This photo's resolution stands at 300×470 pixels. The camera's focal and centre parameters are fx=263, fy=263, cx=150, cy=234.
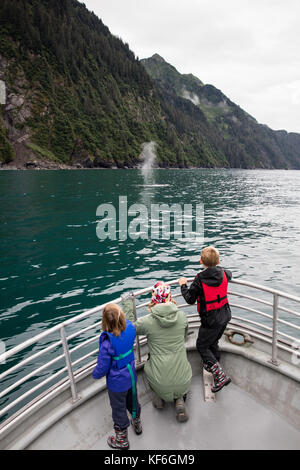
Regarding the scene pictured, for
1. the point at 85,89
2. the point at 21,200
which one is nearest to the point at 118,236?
the point at 21,200

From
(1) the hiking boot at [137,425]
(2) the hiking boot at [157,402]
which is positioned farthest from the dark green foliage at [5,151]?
(1) the hiking boot at [137,425]

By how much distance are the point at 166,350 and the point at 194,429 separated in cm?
131

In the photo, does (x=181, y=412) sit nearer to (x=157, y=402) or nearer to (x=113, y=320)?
(x=157, y=402)

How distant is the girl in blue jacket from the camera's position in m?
3.54

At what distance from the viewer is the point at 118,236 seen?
21.1 m

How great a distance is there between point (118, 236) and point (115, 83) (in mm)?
185855

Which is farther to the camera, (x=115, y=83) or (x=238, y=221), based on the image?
(x=115, y=83)

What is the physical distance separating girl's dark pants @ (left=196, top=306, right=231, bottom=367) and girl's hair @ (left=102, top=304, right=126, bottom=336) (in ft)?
5.22

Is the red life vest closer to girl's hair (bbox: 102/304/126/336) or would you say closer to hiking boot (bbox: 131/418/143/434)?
girl's hair (bbox: 102/304/126/336)

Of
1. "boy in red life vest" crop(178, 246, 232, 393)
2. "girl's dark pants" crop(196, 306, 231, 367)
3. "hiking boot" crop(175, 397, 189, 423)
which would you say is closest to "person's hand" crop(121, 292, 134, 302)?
"boy in red life vest" crop(178, 246, 232, 393)

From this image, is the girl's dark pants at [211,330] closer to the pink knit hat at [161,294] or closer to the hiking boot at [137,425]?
the pink knit hat at [161,294]

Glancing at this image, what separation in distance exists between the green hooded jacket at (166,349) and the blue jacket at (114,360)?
0.34 meters

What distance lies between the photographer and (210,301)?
14.1ft

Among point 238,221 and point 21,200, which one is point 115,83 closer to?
point 21,200
